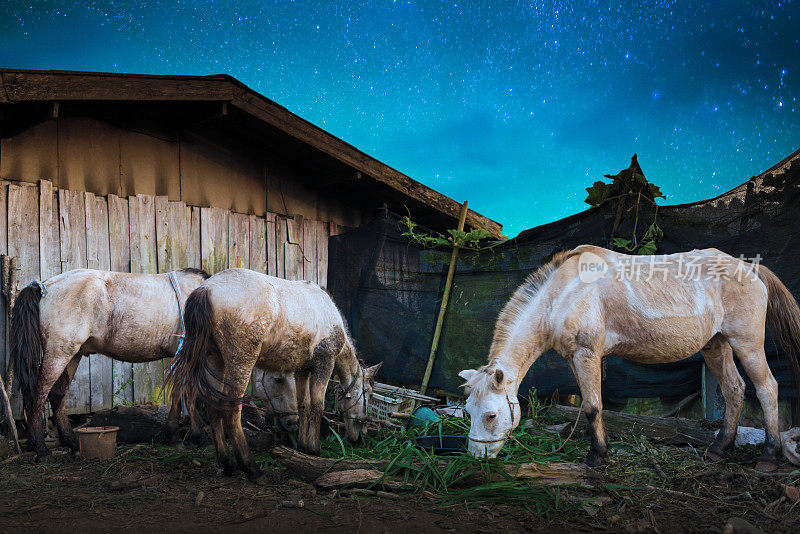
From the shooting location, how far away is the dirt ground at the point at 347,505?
2602 millimetres

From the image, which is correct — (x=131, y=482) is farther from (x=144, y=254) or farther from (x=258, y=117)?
(x=258, y=117)

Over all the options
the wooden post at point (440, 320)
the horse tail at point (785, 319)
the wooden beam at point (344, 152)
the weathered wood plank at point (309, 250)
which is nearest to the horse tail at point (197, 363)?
the wooden post at point (440, 320)

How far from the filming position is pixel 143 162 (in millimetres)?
5633

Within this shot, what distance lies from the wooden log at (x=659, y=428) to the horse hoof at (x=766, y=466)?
0.49m

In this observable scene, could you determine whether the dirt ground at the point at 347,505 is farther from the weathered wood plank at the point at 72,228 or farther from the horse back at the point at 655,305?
the weathered wood plank at the point at 72,228

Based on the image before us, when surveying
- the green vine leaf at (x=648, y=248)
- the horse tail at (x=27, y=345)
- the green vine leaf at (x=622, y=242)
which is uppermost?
the green vine leaf at (x=622, y=242)

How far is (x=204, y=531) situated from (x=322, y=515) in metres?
0.62

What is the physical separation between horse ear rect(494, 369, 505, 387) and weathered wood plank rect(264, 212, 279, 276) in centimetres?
397

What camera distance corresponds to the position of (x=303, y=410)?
416 cm

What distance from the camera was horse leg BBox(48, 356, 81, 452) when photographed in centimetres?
421

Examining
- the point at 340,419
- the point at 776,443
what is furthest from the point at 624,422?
the point at 340,419

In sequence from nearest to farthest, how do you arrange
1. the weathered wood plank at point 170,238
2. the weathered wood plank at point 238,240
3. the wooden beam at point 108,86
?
the wooden beam at point 108,86
the weathered wood plank at point 170,238
the weathered wood plank at point 238,240

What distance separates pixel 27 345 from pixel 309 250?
144 inches

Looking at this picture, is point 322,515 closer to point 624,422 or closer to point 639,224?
point 624,422
